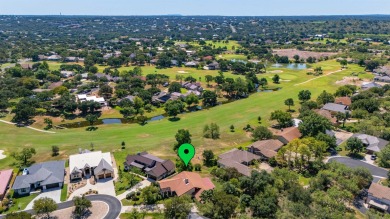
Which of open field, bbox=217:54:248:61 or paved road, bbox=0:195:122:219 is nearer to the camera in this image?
paved road, bbox=0:195:122:219

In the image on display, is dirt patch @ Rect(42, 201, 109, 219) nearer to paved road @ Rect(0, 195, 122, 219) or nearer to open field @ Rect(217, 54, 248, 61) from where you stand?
paved road @ Rect(0, 195, 122, 219)

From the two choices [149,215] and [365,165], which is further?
[365,165]

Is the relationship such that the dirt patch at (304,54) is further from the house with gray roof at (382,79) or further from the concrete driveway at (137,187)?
the concrete driveway at (137,187)

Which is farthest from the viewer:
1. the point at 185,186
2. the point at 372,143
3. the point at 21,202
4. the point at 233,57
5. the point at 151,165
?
the point at 233,57

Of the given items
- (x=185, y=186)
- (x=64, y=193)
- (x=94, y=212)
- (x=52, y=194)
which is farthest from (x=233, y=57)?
(x=94, y=212)

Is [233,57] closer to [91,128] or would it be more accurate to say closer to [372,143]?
[91,128]

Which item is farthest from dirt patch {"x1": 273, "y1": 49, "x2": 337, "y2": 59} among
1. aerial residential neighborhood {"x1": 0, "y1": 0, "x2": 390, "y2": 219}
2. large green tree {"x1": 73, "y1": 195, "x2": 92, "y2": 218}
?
large green tree {"x1": 73, "y1": 195, "x2": 92, "y2": 218}

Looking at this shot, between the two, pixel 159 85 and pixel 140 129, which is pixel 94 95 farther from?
pixel 140 129
